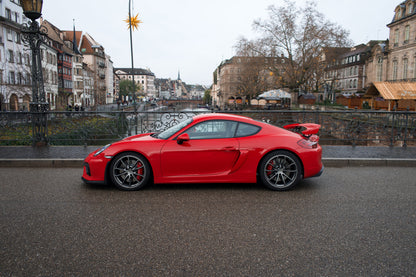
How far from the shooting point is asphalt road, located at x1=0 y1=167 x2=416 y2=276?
2.87 m

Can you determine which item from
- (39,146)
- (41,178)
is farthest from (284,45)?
(41,178)

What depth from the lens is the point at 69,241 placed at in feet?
11.1

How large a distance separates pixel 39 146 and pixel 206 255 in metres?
8.88

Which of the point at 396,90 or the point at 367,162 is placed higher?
the point at 396,90

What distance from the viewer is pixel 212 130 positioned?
5461 millimetres

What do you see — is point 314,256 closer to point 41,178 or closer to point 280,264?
point 280,264

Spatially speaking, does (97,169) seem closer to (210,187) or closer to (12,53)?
(210,187)

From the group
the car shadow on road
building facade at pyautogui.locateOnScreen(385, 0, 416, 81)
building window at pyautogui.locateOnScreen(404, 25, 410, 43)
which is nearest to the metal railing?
the car shadow on road

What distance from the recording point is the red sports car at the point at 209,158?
17.3ft

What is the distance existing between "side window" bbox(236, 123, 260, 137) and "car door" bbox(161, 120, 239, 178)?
18 centimetres

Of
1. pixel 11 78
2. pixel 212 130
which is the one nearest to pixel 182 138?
pixel 212 130

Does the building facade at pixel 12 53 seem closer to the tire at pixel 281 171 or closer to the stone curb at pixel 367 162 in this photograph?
the stone curb at pixel 367 162

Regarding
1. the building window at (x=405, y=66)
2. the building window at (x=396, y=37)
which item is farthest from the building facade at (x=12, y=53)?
the building window at (x=396, y=37)

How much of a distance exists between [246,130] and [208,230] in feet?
7.45
